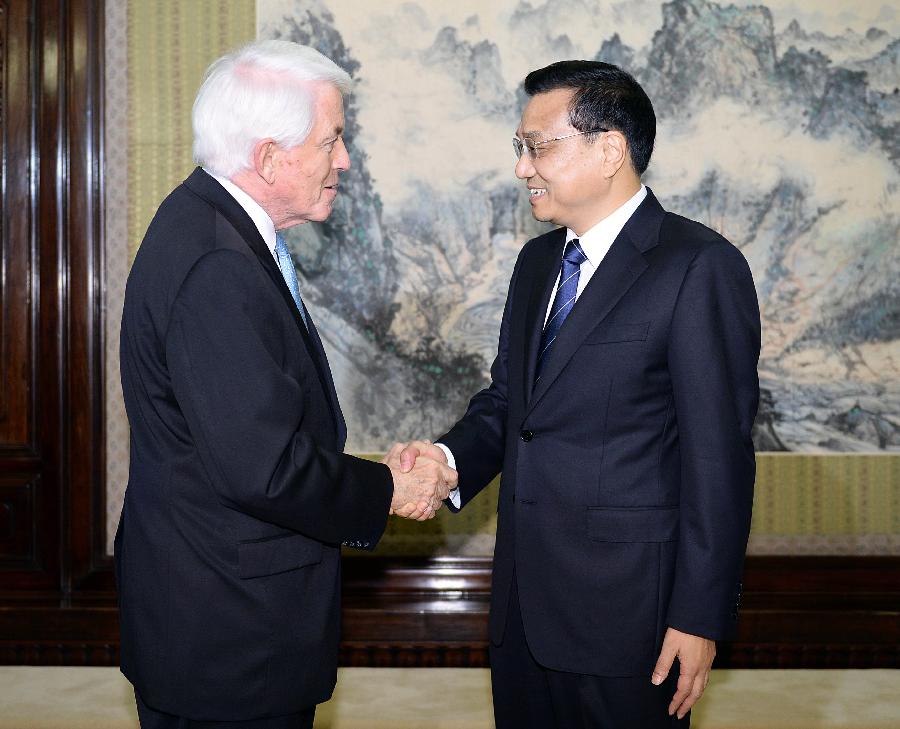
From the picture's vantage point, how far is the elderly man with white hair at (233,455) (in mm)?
1851

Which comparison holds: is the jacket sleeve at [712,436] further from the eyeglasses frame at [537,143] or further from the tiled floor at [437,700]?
the tiled floor at [437,700]

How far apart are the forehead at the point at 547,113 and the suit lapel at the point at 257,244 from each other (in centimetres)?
76

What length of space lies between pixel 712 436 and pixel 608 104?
0.82 m

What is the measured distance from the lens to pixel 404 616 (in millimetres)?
4707

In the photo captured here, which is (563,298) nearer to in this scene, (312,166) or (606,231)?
(606,231)

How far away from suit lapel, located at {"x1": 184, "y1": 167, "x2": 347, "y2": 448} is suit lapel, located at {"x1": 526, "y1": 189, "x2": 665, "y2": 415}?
1.62ft

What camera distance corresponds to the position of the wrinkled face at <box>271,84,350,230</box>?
215cm

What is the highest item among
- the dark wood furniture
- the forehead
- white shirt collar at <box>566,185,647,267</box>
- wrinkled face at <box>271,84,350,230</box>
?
the forehead

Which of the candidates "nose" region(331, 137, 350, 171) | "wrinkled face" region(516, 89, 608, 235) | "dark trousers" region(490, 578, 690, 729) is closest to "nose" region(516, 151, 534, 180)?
"wrinkled face" region(516, 89, 608, 235)

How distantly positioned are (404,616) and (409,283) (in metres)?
1.59

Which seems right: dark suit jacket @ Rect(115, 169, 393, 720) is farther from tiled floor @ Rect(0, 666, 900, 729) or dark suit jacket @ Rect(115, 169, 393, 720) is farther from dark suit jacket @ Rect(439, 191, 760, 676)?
tiled floor @ Rect(0, 666, 900, 729)

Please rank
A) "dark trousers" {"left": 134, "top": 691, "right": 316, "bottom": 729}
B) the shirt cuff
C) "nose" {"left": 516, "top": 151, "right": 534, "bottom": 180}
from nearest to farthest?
"dark trousers" {"left": 134, "top": 691, "right": 316, "bottom": 729} → "nose" {"left": 516, "top": 151, "right": 534, "bottom": 180} → the shirt cuff

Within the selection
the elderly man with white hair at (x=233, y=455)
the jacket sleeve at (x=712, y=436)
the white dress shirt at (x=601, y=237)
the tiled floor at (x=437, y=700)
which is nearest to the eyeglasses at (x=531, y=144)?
the white dress shirt at (x=601, y=237)

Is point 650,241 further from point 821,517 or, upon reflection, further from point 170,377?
point 821,517
